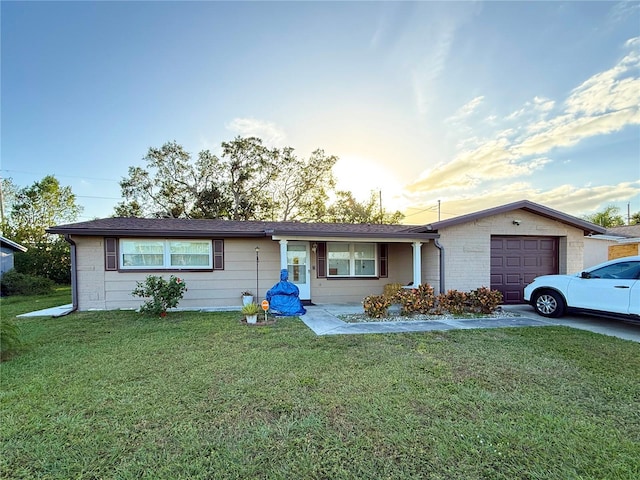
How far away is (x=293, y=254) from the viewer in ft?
32.4

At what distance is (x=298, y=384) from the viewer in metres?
3.52

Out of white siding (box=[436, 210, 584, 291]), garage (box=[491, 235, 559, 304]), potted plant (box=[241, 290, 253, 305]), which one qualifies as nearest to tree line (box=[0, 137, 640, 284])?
potted plant (box=[241, 290, 253, 305])

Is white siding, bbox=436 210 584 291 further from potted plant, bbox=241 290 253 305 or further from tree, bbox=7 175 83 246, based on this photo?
tree, bbox=7 175 83 246

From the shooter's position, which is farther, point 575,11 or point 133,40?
point 133,40

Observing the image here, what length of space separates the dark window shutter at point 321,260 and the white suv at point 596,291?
5744 mm

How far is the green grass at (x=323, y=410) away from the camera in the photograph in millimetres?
2152

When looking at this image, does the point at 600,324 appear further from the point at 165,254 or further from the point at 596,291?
the point at 165,254

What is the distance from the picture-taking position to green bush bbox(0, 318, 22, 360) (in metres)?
4.45

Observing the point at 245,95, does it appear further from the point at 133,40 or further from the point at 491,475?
the point at 491,475

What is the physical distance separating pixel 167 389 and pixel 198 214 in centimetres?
2110

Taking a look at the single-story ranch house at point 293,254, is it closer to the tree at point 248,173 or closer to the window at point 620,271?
the window at point 620,271

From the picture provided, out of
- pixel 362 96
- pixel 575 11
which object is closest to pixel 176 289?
pixel 362 96

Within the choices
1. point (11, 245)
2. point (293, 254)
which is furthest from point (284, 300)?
point (11, 245)

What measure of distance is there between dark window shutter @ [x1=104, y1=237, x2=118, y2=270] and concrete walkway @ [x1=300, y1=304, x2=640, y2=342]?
5618 mm
